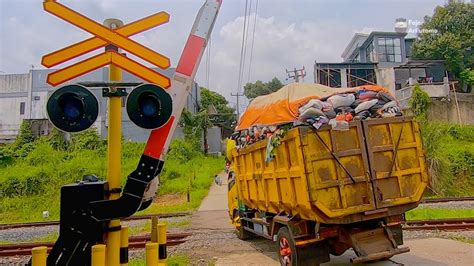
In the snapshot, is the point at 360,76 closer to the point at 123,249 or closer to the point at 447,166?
the point at 447,166

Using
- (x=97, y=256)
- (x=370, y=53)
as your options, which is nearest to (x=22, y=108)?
(x=370, y=53)

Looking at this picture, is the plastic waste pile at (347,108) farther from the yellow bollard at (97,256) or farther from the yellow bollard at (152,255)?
the yellow bollard at (97,256)

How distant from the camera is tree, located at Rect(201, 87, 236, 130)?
4668 centimetres

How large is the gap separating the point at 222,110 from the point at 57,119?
155 ft

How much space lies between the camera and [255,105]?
7281 mm

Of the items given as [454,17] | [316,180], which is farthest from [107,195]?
[454,17]

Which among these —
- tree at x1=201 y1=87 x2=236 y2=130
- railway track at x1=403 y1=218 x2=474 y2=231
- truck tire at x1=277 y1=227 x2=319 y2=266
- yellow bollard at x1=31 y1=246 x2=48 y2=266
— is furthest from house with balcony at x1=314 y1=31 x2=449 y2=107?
yellow bollard at x1=31 y1=246 x2=48 y2=266

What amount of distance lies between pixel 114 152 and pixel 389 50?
37719 millimetres

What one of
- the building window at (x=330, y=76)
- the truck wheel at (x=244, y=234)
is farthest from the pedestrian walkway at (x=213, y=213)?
the building window at (x=330, y=76)

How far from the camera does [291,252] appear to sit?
222 inches

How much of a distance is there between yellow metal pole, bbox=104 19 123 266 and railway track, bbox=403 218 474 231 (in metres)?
8.59

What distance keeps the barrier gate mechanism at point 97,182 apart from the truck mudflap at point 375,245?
134 inches

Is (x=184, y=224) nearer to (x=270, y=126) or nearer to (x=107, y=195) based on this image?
(x=270, y=126)

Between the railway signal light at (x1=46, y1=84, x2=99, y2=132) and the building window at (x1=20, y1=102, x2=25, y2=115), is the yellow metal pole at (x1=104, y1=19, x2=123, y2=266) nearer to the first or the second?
the railway signal light at (x1=46, y1=84, x2=99, y2=132)
